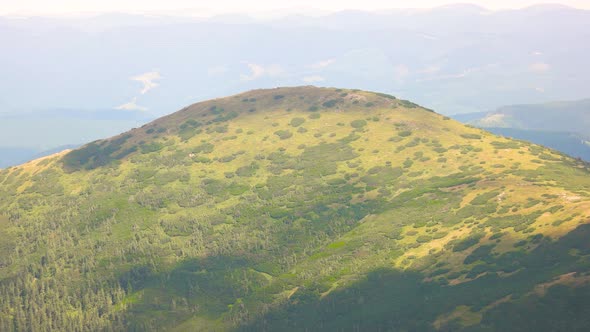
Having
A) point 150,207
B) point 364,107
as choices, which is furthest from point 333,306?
point 364,107

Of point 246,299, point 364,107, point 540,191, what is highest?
point 364,107

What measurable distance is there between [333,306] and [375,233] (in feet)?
91.8

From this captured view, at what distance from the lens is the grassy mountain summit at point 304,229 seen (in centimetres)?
8388

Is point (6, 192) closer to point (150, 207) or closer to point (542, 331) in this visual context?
point (150, 207)

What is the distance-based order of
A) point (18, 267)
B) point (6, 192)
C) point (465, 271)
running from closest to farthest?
1. point (465, 271)
2. point (18, 267)
3. point (6, 192)

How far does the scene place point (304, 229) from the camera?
135 meters

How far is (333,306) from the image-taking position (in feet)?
324

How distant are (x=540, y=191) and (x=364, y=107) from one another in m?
93.5

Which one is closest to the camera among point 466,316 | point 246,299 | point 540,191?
point 466,316

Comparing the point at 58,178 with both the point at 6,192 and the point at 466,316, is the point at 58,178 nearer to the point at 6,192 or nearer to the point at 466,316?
the point at 6,192

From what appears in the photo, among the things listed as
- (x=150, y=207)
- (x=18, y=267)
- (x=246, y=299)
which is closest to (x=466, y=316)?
(x=246, y=299)

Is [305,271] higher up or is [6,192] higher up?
[6,192]

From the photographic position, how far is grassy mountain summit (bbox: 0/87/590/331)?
83875mm

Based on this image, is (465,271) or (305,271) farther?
(305,271)
